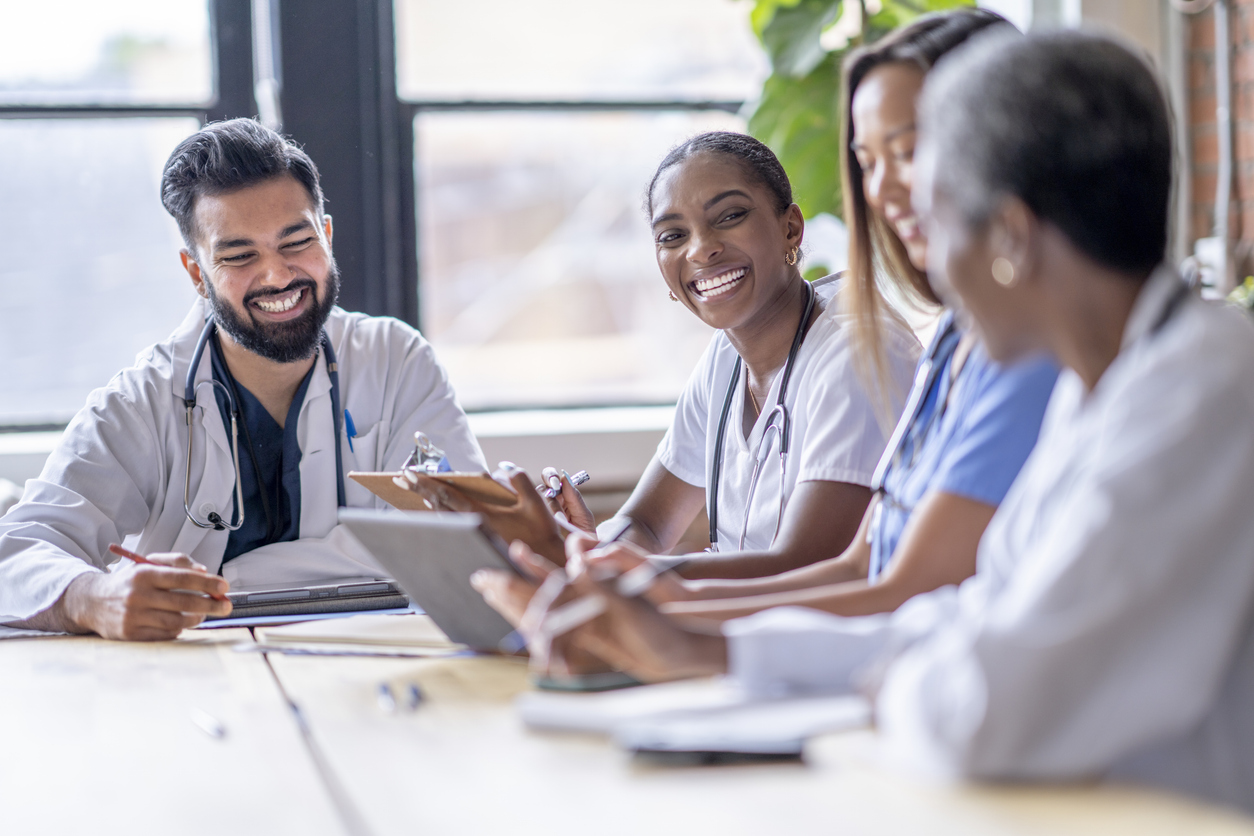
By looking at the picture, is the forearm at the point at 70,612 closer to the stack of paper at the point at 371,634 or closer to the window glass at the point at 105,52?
the stack of paper at the point at 371,634

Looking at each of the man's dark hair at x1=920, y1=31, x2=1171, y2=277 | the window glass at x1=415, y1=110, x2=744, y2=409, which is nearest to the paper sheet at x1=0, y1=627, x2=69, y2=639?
the man's dark hair at x1=920, y1=31, x2=1171, y2=277

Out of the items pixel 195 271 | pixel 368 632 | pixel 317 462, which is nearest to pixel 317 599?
pixel 368 632

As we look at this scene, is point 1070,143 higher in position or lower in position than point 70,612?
higher

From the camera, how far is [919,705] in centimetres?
91

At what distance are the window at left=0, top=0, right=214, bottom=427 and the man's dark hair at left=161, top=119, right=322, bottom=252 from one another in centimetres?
116

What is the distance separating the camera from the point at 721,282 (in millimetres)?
2104

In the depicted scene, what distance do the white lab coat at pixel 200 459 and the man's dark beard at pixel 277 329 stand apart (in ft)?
0.19

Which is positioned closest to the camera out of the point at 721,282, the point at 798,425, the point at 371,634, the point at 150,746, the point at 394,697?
the point at 150,746

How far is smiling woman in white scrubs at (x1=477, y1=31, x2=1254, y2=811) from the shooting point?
0.87m

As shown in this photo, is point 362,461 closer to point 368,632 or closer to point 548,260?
point 368,632

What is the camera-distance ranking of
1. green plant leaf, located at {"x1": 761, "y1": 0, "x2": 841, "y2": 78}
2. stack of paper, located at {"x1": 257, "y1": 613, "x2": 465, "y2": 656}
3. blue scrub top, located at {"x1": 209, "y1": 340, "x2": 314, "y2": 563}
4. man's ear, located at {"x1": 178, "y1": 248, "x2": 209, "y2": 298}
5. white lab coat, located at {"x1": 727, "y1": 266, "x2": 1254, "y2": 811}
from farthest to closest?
green plant leaf, located at {"x1": 761, "y1": 0, "x2": 841, "y2": 78}, man's ear, located at {"x1": 178, "y1": 248, "x2": 209, "y2": 298}, blue scrub top, located at {"x1": 209, "y1": 340, "x2": 314, "y2": 563}, stack of paper, located at {"x1": 257, "y1": 613, "x2": 465, "y2": 656}, white lab coat, located at {"x1": 727, "y1": 266, "x2": 1254, "y2": 811}

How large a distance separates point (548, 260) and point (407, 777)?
9.31 feet

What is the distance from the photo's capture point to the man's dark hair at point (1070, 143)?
0.96m

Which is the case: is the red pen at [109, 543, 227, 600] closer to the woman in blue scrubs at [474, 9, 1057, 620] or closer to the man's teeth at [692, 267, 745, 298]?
the woman in blue scrubs at [474, 9, 1057, 620]
